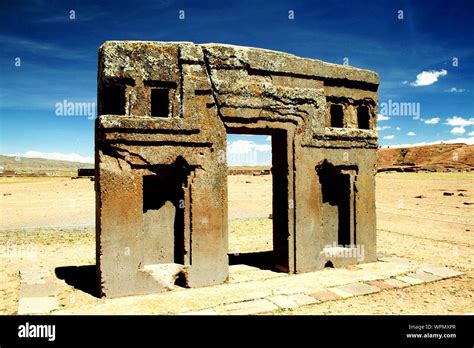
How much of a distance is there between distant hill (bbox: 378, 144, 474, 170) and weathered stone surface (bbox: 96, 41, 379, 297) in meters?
43.0

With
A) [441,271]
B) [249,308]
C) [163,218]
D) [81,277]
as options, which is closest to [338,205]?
[441,271]

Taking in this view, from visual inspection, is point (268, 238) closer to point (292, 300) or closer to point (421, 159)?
point (292, 300)

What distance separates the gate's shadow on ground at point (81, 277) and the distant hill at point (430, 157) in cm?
4614

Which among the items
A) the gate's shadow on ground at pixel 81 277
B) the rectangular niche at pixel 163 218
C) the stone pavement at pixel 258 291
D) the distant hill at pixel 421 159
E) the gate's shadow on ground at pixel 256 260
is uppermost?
the distant hill at pixel 421 159

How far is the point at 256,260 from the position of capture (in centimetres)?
905

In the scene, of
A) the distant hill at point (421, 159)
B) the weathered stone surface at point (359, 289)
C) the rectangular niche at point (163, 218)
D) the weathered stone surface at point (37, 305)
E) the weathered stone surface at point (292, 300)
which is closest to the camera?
the weathered stone surface at point (37, 305)

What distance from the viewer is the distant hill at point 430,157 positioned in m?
51.7

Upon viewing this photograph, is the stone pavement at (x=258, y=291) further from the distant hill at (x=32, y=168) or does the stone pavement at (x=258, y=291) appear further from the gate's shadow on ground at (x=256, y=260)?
the distant hill at (x=32, y=168)

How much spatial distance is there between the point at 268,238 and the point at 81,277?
6216 millimetres

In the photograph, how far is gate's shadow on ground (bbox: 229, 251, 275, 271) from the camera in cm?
855

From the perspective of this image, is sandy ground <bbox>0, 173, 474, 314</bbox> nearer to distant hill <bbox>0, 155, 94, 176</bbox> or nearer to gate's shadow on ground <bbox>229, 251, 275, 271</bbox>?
gate's shadow on ground <bbox>229, 251, 275, 271</bbox>

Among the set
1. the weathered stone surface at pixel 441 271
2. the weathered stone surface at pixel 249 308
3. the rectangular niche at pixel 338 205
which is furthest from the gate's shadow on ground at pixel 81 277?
the weathered stone surface at pixel 441 271

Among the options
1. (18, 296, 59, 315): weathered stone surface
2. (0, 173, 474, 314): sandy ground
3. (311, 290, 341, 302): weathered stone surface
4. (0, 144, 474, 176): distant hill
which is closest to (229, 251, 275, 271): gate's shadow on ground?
(0, 173, 474, 314): sandy ground
